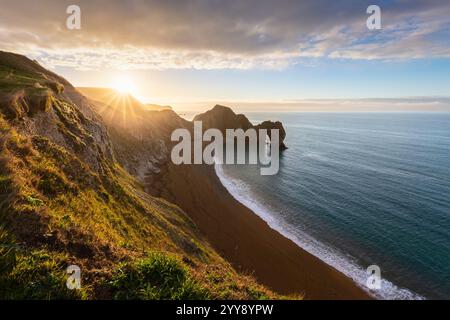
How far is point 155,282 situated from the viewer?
8.74 meters

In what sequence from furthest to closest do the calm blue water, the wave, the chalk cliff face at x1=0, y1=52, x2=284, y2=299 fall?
the calm blue water, the wave, the chalk cliff face at x1=0, y1=52, x2=284, y2=299

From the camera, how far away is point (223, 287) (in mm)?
9727

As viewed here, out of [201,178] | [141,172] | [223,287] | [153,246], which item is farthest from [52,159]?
[201,178]

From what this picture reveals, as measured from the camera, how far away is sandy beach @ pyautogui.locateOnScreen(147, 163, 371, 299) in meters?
26.5

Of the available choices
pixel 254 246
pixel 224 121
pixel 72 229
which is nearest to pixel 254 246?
pixel 254 246

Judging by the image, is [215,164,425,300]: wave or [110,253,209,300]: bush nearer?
[110,253,209,300]: bush

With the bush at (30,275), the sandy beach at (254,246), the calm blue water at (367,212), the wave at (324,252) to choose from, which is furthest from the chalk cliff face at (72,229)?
the calm blue water at (367,212)

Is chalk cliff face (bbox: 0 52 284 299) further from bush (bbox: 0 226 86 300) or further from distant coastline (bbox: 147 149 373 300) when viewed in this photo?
distant coastline (bbox: 147 149 373 300)

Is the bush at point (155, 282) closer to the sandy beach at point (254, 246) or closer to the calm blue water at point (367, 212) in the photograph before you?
the sandy beach at point (254, 246)

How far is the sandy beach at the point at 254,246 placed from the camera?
86.9ft

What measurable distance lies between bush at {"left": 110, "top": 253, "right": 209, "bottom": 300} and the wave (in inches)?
965

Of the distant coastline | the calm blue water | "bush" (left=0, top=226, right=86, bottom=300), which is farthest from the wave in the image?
"bush" (left=0, top=226, right=86, bottom=300)

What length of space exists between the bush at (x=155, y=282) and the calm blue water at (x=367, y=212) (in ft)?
81.6
